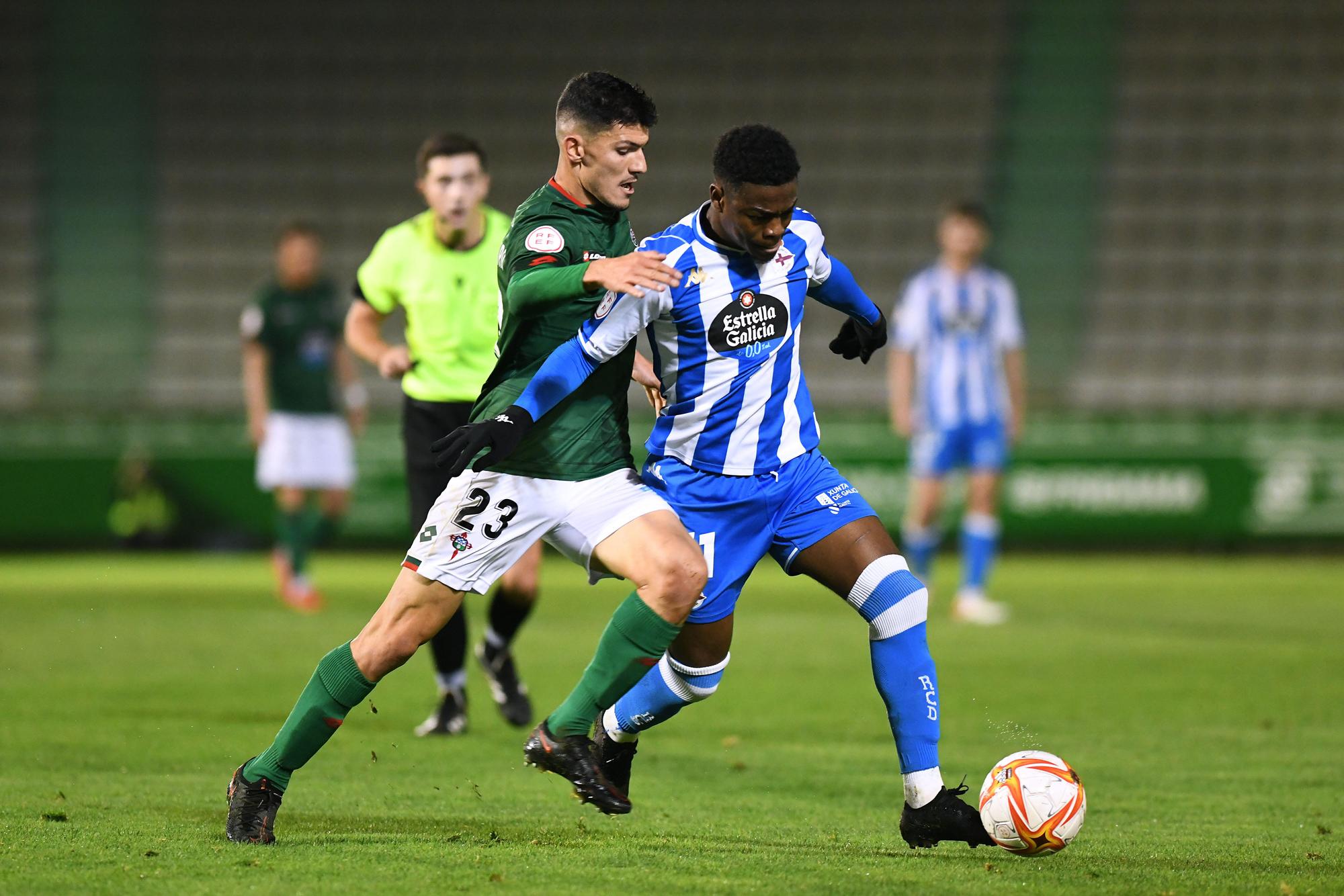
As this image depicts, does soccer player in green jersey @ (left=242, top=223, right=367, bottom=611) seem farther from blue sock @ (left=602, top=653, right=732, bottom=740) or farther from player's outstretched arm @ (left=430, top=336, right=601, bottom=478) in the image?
player's outstretched arm @ (left=430, top=336, right=601, bottom=478)

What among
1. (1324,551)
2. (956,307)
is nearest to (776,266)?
(956,307)

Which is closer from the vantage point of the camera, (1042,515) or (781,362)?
(781,362)

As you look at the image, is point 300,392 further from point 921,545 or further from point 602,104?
point 602,104

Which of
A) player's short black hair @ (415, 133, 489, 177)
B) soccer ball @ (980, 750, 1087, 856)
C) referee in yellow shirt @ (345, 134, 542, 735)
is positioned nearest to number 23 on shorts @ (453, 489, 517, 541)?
soccer ball @ (980, 750, 1087, 856)

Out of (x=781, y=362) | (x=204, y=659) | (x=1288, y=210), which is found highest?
(x=1288, y=210)

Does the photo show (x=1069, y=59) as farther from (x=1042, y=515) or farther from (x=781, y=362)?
(x=781, y=362)

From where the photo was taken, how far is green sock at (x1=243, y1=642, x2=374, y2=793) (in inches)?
167

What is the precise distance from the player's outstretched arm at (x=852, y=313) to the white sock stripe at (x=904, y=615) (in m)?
0.82

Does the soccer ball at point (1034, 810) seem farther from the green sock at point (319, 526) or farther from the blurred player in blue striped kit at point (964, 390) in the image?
the green sock at point (319, 526)

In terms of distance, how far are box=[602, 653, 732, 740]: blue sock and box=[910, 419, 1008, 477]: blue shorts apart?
602 centimetres

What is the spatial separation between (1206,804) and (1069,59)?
567 inches

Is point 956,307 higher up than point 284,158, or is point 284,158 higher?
point 284,158

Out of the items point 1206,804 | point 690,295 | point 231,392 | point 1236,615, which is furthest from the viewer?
point 231,392

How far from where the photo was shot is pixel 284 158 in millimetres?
18500
